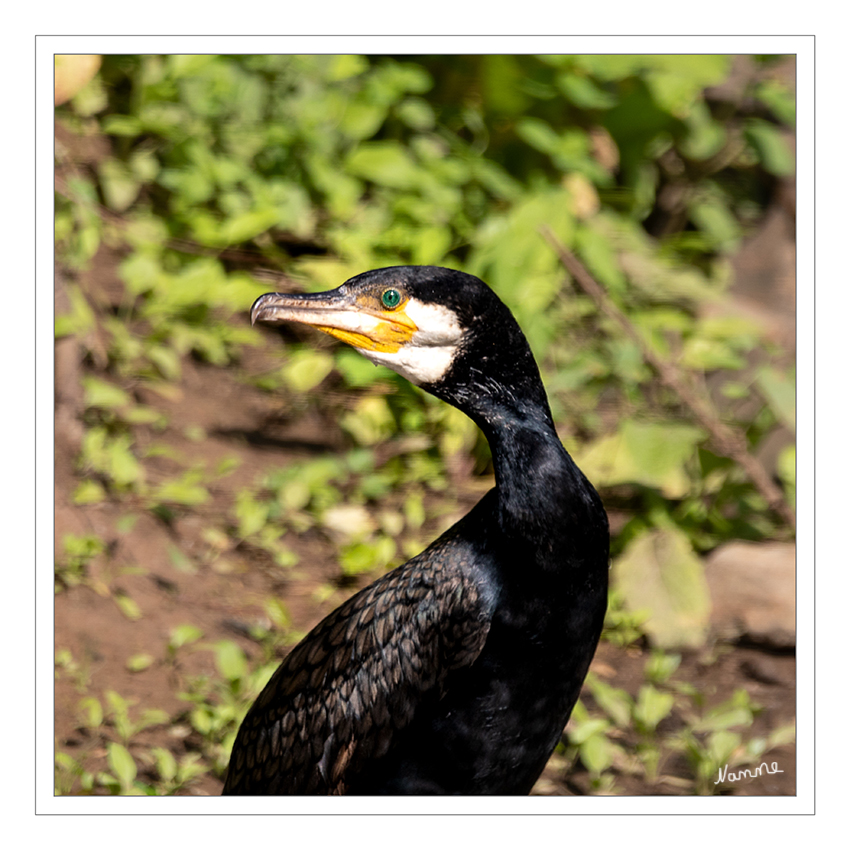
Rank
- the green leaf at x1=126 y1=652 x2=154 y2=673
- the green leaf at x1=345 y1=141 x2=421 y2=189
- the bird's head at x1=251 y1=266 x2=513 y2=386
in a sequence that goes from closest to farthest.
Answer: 1. the bird's head at x1=251 y1=266 x2=513 y2=386
2. the green leaf at x1=126 y1=652 x2=154 y2=673
3. the green leaf at x1=345 y1=141 x2=421 y2=189

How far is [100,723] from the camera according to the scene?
2.04 meters

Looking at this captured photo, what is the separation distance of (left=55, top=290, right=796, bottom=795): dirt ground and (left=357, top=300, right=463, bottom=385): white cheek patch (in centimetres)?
97

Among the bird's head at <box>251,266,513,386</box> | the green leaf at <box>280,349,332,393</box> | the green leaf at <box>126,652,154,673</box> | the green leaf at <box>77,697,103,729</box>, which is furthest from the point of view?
the green leaf at <box>280,349,332,393</box>

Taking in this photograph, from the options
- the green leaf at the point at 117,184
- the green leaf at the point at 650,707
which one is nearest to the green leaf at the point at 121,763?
the green leaf at the point at 650,707

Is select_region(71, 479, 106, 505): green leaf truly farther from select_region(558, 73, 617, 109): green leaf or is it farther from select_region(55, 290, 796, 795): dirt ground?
select_region(558, 73, 617, 109): green leaf

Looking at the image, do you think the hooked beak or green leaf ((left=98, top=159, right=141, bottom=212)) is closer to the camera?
the hooked beak

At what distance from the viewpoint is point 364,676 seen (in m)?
1.63

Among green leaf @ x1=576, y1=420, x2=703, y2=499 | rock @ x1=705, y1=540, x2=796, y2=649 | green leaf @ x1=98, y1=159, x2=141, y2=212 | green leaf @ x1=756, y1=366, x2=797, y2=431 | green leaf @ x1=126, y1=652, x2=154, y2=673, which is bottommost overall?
green leaf @ x1=126, y1=652, x2=154, y2=673

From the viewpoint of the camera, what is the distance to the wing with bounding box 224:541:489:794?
5.14 feet

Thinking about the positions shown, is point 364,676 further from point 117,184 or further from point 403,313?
point 117,184
